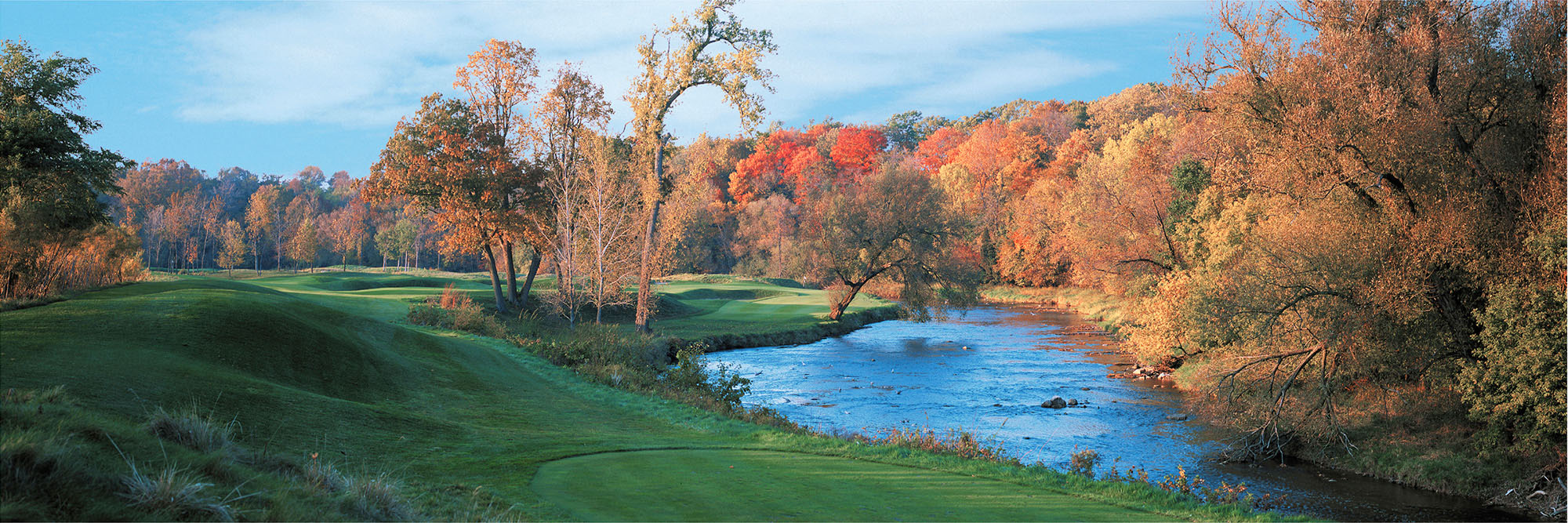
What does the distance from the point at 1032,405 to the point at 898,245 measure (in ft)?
65.1

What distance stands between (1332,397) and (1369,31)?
8.09m

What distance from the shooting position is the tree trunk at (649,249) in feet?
100

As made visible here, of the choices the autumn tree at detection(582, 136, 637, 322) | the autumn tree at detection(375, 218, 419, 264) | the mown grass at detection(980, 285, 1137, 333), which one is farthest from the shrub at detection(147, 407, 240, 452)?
the autumn tree at detection(375, 218, 419, 264)

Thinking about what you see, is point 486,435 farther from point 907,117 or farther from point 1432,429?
point 907,117

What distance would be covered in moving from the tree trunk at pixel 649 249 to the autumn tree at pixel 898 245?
476 inches

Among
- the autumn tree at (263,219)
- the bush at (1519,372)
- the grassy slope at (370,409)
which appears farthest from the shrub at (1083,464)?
the autumn tree at (263,219)

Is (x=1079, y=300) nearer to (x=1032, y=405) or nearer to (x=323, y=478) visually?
(x=1032, y=405)

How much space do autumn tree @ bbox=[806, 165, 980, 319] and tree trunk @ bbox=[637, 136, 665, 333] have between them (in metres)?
12.1

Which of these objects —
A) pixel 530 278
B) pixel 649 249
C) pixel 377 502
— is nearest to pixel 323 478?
pixel 377 502

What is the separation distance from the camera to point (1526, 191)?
567 inches

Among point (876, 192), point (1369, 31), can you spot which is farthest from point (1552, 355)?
point (876, 192)

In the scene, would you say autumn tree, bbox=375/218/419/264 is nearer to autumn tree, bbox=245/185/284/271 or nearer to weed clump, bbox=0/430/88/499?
autumn tree, bbox=245/185/284/271

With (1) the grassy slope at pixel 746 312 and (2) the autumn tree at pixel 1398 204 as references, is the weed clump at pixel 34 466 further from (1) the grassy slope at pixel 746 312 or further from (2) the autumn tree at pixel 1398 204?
(1) the grassy slope at pixel 746 312

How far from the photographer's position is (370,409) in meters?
13.1
